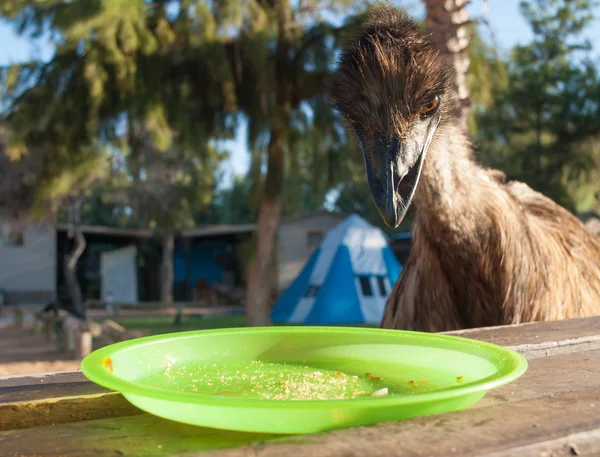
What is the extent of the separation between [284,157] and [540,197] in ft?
23.6

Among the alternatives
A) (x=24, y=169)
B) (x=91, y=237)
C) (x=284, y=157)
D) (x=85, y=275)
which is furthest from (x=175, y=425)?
(x=85, y=275)

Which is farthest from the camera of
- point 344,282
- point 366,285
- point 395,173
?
point 366,285

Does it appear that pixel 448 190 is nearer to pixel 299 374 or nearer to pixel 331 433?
pixel 299 374

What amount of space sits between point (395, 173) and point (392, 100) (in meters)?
0.26

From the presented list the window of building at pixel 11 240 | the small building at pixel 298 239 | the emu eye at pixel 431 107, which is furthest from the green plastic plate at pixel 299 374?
the window of building at pixel 11 240

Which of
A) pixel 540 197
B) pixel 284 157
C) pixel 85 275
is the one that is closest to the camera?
pixel 540 197

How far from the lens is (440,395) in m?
0.90

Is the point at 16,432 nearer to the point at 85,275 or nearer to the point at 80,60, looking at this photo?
the point at 80,60

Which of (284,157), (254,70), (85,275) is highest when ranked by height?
(254,70)

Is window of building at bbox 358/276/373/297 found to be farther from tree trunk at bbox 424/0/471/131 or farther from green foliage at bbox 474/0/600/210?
tree trunk at bbox 424/0/471/131

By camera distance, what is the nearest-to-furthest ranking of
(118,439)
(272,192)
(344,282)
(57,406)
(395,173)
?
(118,439)
(57,406)
(395,173)
(272,192)
(344,282)

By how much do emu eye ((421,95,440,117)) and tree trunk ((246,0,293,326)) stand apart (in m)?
→ 7.47

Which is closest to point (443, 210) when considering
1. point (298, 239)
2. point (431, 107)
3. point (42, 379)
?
point (431, 107)

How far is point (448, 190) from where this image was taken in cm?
265
